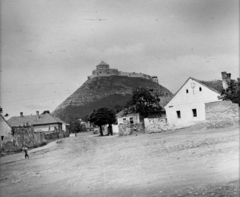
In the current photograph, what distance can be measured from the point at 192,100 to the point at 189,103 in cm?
50

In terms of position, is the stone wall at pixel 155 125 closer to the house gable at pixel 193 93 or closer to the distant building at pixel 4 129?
the house gable at pixel 193 93

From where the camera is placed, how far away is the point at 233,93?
27.8 m

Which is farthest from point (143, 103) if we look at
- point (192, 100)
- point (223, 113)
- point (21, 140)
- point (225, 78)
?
point (21, 140)

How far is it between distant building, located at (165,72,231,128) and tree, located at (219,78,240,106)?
137cm

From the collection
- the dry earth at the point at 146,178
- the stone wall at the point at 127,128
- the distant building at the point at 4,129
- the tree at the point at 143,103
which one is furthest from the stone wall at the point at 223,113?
the distant building at the point at 4,129

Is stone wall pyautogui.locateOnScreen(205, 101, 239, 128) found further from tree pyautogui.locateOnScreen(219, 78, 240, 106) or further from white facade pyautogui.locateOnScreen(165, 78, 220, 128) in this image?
white facade pyautogui.locateOnScreen(165, 78, 220, 128)

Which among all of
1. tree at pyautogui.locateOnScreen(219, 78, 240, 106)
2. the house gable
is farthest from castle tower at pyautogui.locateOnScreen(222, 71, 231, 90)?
tree at pyautogui.locateOnScreen(219, 78, 240, 106)

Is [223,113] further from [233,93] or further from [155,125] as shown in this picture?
[155,125]

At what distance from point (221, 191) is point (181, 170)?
2.32 metres

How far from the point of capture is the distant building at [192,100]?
31.3 meters

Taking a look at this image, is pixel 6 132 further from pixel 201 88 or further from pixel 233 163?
pixel 233 163

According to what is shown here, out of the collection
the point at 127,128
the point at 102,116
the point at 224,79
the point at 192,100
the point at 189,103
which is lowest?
the point at 127,128

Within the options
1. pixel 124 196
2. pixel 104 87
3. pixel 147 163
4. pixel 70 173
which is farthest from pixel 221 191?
pixel 104 87

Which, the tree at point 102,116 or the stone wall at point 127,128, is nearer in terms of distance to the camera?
the tree at point 102,116
